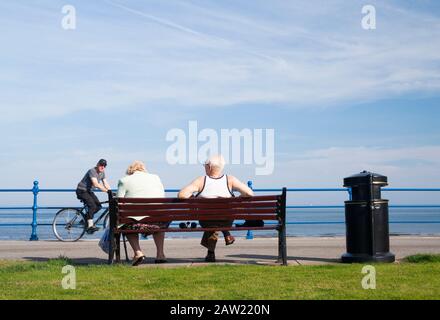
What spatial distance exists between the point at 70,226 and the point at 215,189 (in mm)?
6492

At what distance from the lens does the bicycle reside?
13.7 m

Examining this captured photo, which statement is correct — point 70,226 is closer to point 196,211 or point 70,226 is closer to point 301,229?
point 196,211

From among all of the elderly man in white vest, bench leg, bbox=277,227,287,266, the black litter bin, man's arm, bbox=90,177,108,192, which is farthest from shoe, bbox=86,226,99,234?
the black litter bin

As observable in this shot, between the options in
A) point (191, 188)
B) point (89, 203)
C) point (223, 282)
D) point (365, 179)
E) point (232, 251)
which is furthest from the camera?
point (89, 203)

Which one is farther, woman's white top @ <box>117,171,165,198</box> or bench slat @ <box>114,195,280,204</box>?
woman's white top @ <box>117,171,165,198</box>

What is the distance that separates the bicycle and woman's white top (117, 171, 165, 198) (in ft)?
17.8

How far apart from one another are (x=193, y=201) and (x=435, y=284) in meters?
3.14

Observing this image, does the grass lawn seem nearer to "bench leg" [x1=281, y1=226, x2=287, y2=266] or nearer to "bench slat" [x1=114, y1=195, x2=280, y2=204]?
"bench leg" [x1=281, y1=226, x2=287, y2=266]

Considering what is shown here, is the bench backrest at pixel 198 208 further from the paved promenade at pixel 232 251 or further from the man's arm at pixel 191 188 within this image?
the paved promenade at pixel 232 251

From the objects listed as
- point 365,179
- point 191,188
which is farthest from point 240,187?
point 365,179

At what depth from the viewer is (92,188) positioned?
1363 cm

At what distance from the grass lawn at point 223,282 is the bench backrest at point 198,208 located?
688 millimetres
